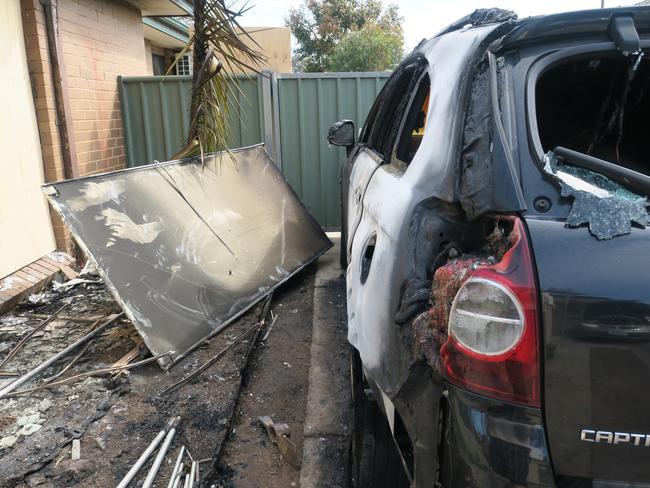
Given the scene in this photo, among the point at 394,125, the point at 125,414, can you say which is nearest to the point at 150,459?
the point at 125,414

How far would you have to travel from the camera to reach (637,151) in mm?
2861

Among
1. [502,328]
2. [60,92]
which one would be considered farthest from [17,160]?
[502,328]

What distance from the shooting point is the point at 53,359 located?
12.2 ft

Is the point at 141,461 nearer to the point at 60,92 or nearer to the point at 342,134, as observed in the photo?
the point at 342,134

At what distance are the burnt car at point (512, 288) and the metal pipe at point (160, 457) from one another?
1203 mm

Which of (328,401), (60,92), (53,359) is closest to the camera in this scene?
(328,401)

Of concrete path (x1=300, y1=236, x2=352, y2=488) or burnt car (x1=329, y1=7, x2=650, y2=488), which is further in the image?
concrete path (x1=300, y1=236, x2=352, y2=488)

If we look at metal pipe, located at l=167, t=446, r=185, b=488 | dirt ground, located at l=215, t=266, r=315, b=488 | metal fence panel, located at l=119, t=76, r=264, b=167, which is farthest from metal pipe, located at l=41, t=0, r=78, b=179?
metal pipe, located at l=167, t=446, r=185, b=488

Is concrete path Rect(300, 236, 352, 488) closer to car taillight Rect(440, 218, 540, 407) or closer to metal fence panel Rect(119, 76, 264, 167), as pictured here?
car taillight Rect(440, 218, 540, 407)

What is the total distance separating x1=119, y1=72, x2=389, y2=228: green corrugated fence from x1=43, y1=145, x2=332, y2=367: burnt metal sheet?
3.86ft

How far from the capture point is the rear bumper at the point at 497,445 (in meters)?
1.41

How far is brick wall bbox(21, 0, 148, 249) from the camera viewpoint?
5.41 metres

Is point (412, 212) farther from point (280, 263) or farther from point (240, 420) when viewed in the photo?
point (280, 263)

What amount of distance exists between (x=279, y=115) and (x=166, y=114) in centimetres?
141
